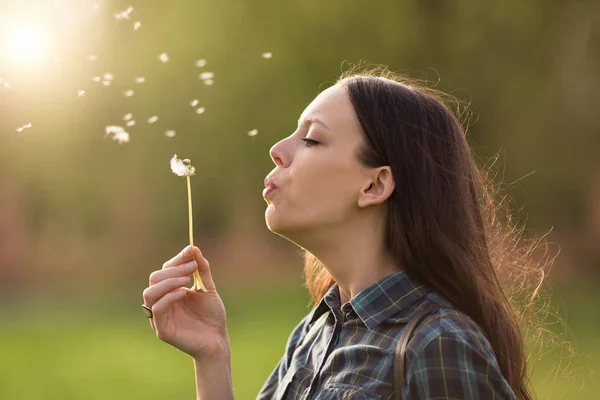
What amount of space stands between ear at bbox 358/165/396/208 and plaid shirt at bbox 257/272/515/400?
20cm

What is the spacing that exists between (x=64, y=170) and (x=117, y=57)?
2413mm

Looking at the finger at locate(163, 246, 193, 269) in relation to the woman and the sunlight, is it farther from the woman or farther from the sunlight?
the sunlight

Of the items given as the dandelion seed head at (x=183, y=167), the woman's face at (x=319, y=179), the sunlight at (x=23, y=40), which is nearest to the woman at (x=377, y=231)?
the woman's face at (x=319, y=179)

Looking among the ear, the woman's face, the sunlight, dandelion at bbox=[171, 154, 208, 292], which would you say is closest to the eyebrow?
the woman's face

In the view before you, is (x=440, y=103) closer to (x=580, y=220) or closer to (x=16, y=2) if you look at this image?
(x=16, y=2)

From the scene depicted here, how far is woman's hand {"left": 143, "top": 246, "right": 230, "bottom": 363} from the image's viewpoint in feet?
7.95

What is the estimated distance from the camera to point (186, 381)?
768 centimetres

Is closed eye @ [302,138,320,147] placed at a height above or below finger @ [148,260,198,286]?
above

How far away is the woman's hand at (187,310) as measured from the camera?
2.42 m

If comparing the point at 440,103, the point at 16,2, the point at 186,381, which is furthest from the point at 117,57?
the point at 440,103

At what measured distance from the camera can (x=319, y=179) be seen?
2307 millimetres

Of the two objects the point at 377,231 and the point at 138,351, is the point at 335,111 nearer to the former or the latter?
the point at 377,231

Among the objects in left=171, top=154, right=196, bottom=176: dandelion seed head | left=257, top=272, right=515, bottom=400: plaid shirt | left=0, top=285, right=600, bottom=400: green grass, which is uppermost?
left=171, top=154, right=196, bottom=176: dandelion seed head

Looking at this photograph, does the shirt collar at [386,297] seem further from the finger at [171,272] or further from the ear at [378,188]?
the finger at [171,272]
